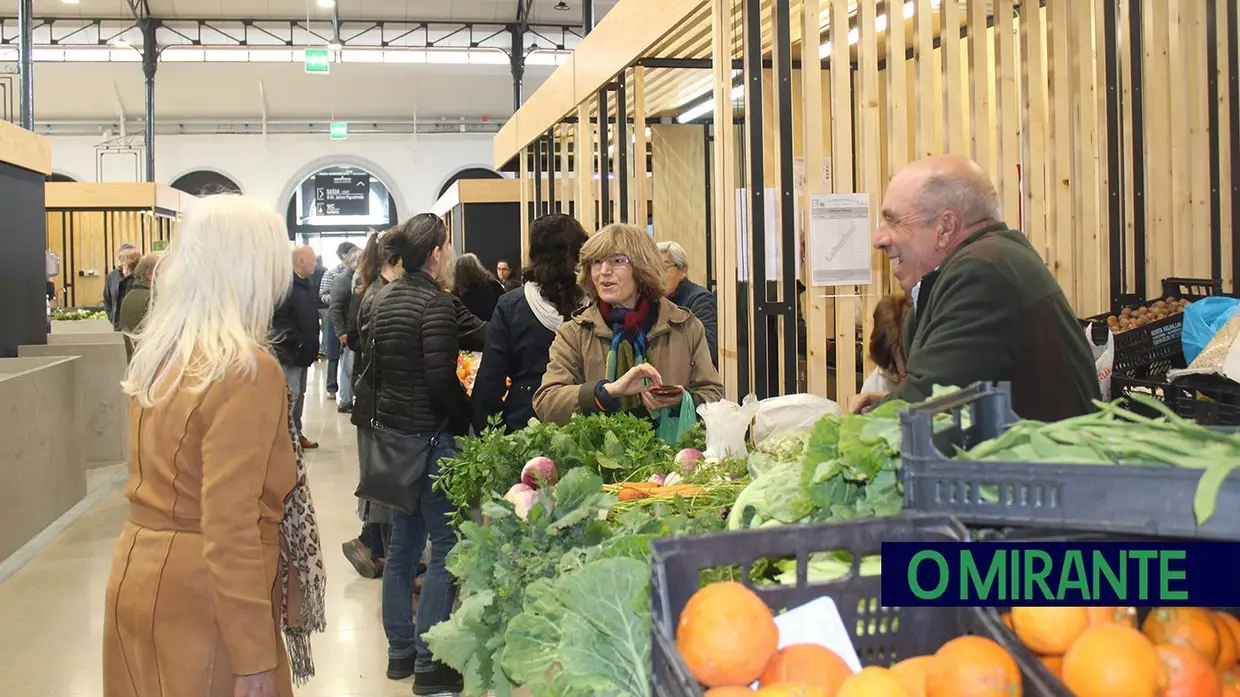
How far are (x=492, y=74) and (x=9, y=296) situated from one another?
1375 centimetres

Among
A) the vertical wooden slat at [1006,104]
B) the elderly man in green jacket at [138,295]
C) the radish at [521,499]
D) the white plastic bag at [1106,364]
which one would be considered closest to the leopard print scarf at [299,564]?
the radish at [521,499]

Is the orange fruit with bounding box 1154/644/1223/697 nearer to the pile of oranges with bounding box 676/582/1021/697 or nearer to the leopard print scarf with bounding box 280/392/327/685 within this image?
the pile of oranges with bounding box 676/582/1021/697

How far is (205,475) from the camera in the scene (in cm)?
203

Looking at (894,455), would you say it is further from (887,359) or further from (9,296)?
(9,296)

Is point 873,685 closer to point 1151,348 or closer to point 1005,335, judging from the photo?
point 1005,335

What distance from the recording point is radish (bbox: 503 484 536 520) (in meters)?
2.32

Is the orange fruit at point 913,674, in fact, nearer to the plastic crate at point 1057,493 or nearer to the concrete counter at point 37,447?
the plastic crate at point 1057,493

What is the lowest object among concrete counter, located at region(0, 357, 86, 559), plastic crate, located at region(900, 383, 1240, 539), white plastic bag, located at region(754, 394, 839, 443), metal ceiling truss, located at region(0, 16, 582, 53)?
concrete counter, located at region(0, 357, 86, 559)

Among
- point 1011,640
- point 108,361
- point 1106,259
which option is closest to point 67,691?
point 1011,640

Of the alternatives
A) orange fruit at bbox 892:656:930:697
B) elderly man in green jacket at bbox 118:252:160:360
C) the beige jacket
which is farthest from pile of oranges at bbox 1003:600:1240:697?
elderly man in green jacket at bbox 118:252:160:360

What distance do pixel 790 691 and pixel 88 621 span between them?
4.77 m

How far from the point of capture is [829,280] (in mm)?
4102

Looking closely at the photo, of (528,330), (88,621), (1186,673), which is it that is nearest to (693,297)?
(528,330)

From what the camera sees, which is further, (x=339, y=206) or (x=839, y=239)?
(x=339, y=206)
